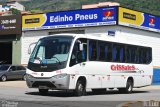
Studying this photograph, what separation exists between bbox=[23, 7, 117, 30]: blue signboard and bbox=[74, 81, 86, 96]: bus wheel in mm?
18892

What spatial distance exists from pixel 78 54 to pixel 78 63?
422 mm

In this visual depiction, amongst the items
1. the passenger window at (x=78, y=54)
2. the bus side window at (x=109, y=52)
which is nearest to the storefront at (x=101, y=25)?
the bus side window at (x=109, y=52)

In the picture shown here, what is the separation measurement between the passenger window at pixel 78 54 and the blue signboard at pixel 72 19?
18388 mm

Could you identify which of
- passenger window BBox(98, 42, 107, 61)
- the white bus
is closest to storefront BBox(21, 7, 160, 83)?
the white bus

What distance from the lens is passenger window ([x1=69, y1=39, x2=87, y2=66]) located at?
829 inches

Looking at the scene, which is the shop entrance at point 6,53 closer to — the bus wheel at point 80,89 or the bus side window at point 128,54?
the bus side window at point 128,54

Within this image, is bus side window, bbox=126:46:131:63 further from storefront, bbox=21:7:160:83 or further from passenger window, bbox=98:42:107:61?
storefront, bbox=21:7:160:83

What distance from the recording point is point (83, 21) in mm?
42125

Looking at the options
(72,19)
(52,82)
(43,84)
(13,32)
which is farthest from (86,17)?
(52,82)

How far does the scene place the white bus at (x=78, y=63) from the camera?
67.5 ft

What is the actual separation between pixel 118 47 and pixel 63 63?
5.63 meters

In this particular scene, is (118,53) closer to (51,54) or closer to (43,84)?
(51,54)

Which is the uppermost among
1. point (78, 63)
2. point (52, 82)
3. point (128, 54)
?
point (128, 54)

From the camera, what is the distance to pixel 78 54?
21.5m
